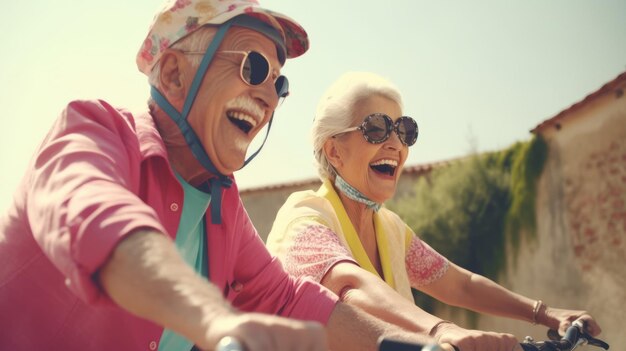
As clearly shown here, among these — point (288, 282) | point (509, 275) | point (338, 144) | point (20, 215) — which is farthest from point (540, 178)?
point (20, 215)

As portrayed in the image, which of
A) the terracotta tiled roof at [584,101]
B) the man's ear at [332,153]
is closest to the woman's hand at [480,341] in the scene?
the man's ear at [332,153]

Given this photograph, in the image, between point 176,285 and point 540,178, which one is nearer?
point 176,285

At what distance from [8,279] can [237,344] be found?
1037mm

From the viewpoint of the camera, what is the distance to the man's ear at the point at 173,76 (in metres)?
2.28

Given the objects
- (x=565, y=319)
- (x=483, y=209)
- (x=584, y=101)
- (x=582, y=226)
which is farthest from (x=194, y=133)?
(x=483, y=209)

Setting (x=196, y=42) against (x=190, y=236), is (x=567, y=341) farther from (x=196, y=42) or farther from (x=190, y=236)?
(x=196, y=42)

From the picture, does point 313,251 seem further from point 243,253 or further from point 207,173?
point 207,173

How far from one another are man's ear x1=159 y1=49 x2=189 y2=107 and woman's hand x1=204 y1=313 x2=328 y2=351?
1.39m

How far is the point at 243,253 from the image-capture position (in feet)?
7.99

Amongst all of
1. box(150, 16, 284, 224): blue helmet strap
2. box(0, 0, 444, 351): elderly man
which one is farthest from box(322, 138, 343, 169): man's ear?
box(150, 16, 284, 224): blue helmet strap

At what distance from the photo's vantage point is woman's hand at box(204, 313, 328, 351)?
0.95 m

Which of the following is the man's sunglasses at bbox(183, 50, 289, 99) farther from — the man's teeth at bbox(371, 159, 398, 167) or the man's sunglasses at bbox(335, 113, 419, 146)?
the man's teeth at bbox(371, 159, 398, 167)

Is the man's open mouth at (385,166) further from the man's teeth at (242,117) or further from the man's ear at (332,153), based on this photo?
the man's teeth at (242,117)

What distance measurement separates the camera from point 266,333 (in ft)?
3.19
